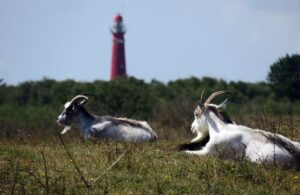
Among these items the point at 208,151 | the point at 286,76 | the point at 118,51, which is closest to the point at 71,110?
Answer: the point at 208,151

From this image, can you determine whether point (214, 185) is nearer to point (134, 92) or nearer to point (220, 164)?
point (220, 164)

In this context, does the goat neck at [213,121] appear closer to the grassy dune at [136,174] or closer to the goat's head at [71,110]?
the grassy dune at [136,174]

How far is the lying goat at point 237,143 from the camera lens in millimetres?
12130

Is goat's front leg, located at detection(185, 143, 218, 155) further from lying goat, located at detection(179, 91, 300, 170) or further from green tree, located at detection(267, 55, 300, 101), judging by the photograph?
green tree, located at detection(267, 55, 300, 101)

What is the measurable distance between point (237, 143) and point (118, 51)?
73.5 metres

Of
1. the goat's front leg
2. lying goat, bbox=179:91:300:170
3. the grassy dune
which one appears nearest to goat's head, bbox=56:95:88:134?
lying goat, bbox=179:91:300:170

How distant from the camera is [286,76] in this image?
156ft

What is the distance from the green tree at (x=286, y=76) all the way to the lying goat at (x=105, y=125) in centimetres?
2725

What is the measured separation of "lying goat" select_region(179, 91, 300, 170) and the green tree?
1265 inches

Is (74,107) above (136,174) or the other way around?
above

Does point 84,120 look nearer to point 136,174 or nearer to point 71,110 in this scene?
point 71,110

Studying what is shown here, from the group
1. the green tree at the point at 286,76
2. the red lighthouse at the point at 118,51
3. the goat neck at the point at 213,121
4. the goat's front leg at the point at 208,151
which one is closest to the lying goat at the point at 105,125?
the goat neck at the point at 213,121

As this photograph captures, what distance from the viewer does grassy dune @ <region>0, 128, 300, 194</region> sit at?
30.0ft

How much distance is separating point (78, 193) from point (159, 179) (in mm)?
1424
